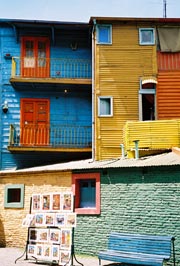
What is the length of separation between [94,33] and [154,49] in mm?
2836

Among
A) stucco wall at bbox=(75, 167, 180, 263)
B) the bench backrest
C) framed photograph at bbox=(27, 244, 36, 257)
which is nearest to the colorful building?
stucco wall at bbox=(75, 167, 180, 263)

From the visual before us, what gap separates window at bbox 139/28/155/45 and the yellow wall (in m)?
7.48

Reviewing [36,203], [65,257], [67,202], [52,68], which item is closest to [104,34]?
[52,68]

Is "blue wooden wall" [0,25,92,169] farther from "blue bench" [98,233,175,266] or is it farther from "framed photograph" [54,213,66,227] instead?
"blue bench" [98,233,175,266]

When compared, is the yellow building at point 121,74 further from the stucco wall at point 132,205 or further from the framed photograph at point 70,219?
the framed photograph at point 70,219

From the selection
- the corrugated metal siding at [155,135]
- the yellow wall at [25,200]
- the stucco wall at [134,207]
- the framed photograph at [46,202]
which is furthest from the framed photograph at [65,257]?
the corrugated metal siding at [155,135]

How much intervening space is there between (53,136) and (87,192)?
5557mm

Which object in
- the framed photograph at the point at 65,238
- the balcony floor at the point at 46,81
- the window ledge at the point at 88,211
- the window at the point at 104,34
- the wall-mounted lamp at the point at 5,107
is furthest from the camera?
the wall-mounted lamp at the point at 5,107

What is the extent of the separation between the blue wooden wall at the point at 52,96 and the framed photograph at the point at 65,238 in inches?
327

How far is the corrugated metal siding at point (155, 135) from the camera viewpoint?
48.9 ft

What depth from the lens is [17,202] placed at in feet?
50.3

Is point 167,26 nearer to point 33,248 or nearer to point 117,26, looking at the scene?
point 117,26

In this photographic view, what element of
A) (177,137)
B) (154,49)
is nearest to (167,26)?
(154,49)

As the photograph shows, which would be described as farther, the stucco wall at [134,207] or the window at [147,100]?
the window at [147,100]
